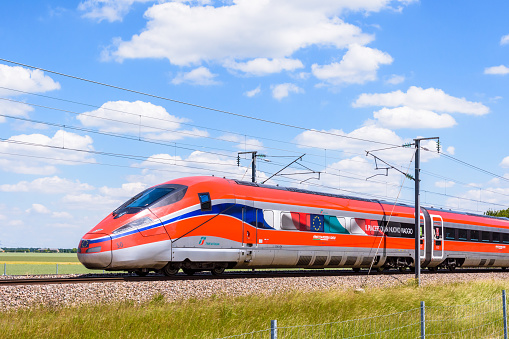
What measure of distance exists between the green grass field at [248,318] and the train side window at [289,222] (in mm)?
4901

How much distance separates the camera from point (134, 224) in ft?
60.0

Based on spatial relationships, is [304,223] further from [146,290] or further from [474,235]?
[474,235]

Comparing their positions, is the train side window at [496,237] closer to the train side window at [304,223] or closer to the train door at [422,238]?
the train door at [422,238]

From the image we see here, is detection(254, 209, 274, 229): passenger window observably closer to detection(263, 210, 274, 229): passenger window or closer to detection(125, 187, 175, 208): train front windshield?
detection(263, 210, 274, 229): passenger window

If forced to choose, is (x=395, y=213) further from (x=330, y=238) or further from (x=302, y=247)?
(x=302, y=247)

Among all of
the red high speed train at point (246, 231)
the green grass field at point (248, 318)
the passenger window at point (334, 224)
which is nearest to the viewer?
the green grass field at point (248, 318)

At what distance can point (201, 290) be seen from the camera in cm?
1700

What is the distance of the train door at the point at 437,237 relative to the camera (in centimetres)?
3247

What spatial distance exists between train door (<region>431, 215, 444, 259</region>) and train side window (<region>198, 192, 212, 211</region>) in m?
17.0

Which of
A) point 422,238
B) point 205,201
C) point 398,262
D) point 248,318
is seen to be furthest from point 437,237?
point 248,318

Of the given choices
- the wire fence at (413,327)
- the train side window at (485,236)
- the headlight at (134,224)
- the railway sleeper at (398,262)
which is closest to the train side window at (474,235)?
the train side window at (485,236)

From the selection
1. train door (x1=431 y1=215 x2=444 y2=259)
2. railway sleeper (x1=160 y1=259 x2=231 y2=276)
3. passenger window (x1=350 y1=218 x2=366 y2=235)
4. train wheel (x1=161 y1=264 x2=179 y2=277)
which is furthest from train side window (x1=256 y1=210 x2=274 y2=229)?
train door (x1=431 y1=215 x2=444 y2=259)

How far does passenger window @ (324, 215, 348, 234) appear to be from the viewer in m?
25.2

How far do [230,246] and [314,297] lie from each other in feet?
16.1
